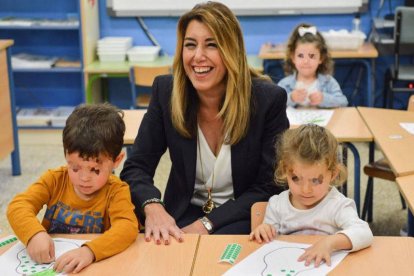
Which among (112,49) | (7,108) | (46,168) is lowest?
(46,168)

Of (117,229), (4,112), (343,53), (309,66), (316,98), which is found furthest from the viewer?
(343,53)

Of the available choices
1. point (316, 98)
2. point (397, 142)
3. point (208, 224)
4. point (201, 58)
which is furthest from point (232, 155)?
point (316, 98)

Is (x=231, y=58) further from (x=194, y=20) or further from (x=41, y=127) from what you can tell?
(x=41, y=127)

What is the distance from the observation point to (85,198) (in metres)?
1.96

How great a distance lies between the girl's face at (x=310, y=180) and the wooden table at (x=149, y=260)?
329 millimetres

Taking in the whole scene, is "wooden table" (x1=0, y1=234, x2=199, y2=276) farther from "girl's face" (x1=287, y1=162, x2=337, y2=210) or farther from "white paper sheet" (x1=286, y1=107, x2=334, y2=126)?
"white paper sheet" (x1=286, y1=107, x2=334, y2=126)

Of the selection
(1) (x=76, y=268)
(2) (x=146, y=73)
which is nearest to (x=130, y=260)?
(1) (x=76, y=268)

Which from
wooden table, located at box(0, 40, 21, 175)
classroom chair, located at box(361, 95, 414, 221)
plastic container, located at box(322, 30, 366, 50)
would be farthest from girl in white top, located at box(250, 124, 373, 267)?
plastic container, located at box(322, 30, 366, 50)

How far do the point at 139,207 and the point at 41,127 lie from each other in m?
3.46

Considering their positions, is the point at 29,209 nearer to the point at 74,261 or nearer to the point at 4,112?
the point at 74,261

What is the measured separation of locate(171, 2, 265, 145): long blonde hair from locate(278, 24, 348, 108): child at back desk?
4.60 feet

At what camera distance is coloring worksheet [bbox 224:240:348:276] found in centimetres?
163

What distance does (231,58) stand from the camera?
2.18 metres

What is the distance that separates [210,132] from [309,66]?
1.55 m
